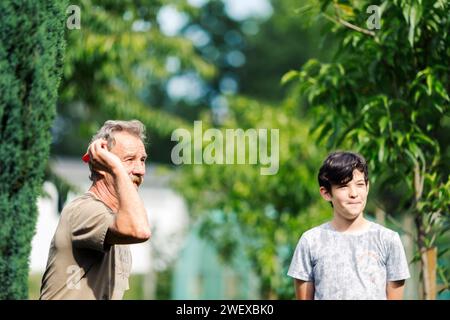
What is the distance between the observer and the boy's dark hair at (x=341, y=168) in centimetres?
405

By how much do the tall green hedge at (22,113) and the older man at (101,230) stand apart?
906 millimetres

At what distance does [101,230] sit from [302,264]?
39.8 inches

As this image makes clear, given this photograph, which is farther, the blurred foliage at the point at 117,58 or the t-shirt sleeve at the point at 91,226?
the blurred foliage at the point at 117,58

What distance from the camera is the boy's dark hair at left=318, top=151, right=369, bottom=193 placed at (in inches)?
159

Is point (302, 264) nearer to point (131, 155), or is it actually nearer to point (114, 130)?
point (131, 155)

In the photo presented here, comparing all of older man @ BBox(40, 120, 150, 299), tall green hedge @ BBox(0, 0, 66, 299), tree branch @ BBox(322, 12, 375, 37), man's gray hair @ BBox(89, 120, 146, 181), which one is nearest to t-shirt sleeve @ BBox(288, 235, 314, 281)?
older man @ BBox(40, 120, 150, 299)

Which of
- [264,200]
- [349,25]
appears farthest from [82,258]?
[264,200]

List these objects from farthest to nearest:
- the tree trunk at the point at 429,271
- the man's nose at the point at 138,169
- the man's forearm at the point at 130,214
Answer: the tree trunk at the point at 429,271
the man's nose at the point at 138,169
the man's forearm at the point at 130,214

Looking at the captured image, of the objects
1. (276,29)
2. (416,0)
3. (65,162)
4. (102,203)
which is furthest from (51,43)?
(276,29)

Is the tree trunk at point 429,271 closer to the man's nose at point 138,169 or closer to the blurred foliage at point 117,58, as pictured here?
the man's nose at point 138,169

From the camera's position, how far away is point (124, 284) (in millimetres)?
3898

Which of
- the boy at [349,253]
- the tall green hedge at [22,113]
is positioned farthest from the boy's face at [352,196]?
the tall green hedge at [22,113]

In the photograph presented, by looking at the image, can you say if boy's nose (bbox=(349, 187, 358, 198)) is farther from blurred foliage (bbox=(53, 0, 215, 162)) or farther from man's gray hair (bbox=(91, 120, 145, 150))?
blurred foliage (bbox=(53, 0, 215, 162))

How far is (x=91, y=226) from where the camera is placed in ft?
12.0
